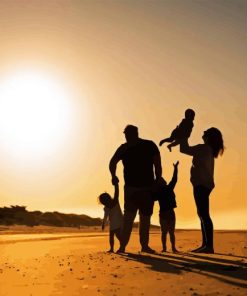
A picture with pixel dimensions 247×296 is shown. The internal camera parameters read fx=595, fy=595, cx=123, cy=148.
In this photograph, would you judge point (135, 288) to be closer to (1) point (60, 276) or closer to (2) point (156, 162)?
(1) point (60, 276)

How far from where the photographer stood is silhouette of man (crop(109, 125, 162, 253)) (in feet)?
41.9

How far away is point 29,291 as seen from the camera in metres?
7.76

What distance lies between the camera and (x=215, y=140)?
12992 millimetres

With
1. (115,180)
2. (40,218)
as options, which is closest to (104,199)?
(115,180)

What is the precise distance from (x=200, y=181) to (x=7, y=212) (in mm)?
35804

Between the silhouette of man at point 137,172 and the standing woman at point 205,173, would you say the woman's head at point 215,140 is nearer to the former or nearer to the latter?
the standing woman at point 205,173

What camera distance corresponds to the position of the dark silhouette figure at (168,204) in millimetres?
13430

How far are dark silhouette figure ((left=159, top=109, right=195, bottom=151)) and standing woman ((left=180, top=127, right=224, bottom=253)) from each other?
0.49 ft

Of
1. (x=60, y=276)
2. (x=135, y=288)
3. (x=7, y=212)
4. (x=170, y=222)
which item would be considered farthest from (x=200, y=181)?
(x=7, y=212)

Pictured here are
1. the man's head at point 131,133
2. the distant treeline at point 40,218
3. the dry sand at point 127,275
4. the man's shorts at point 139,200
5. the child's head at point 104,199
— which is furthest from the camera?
the distant treeline at point 40,218

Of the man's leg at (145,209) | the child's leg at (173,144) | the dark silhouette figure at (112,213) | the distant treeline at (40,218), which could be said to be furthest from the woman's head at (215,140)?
the distant treeline at (40,218)

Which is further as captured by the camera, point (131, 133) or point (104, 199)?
point (104, 199)

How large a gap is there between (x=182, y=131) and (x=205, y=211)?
176 cm

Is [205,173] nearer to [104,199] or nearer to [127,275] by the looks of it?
[104,199]
